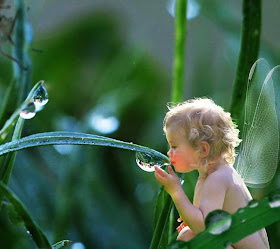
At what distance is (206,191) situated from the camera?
27 centimetres

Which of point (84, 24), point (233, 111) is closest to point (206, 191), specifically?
point (233, 111)

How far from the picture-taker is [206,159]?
0.28m

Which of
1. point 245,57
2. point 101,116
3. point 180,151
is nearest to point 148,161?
point 180,151

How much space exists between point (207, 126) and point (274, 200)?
0.05 meters

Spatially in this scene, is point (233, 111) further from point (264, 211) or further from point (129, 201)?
point (129, 201)

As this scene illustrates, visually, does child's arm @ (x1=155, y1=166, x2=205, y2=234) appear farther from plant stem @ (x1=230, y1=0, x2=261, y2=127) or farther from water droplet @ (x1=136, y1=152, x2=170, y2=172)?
plant stem @ (x1=230, y1=0, x2=261, y2=127)

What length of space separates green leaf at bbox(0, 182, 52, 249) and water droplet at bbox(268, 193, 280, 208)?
0.30 ft

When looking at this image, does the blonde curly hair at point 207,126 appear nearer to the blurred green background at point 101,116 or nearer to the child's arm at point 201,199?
the child's arm at point 201,199

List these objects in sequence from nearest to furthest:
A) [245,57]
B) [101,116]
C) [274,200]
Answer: [274,200]
[245,57]
[101,116]

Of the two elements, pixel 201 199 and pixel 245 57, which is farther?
pixel 245 57

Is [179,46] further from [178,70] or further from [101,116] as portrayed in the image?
[101,116]

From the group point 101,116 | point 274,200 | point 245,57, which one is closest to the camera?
point 274,200

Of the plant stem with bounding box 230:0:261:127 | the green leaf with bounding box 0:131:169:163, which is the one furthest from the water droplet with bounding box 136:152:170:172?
the plant stem with bounding box 230:0:261:127

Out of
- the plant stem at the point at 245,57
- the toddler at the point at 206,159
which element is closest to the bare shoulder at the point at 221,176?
the toddler at the point at 206,159
